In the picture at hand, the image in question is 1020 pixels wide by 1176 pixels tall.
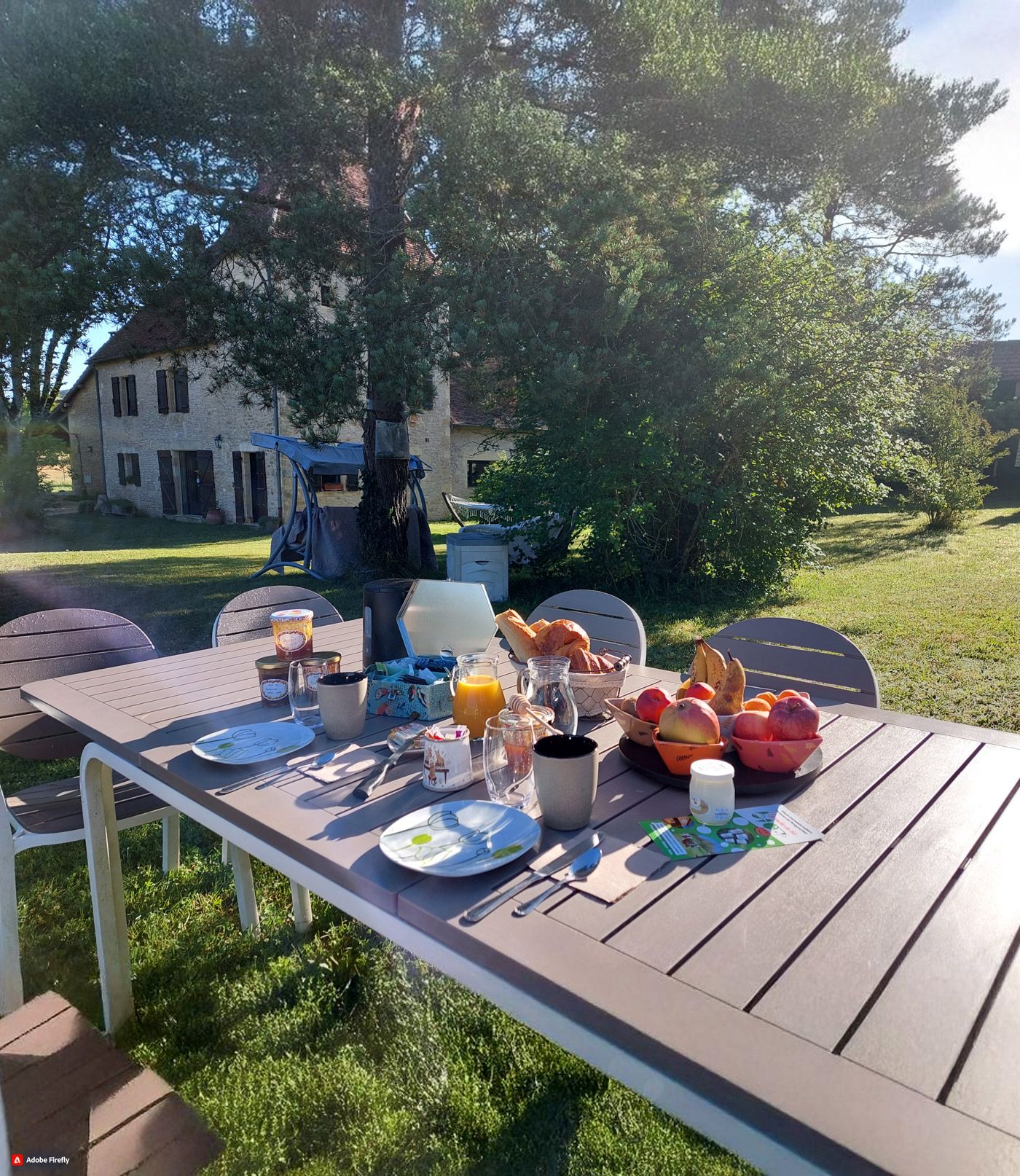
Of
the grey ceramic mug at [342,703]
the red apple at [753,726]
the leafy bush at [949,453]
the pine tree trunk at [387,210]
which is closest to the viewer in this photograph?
the red apple at [753,726]

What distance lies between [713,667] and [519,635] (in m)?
0.58

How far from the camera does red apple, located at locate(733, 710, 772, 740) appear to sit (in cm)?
166

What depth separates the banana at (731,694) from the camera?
6.21ft

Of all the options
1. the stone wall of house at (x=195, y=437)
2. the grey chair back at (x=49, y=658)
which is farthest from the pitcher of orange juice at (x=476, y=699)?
the stone wall of house at (x=195, y=437)

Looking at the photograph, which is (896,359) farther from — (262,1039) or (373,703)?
(262,1039)

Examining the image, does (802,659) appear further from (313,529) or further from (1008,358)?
(1008,358)

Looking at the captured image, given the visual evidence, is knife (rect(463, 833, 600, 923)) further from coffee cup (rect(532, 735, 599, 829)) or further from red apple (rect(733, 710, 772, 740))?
red apple (rect(733, 710, 772, 740))

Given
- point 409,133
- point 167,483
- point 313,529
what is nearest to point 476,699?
point 409,133

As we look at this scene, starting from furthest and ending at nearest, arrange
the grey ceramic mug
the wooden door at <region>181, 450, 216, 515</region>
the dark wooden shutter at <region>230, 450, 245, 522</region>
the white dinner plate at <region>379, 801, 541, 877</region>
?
the wooden door at <region>181, 450, 216, 515</region>, the dark wooden shutter at <region>230, 450, 245, 522</region>, the grey ceramic mug, the white dinner plate at <region>379, 801, 541, 877</region>

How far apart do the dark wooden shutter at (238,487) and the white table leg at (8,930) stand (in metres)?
19.3

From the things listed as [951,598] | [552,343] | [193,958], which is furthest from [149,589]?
[951,598]

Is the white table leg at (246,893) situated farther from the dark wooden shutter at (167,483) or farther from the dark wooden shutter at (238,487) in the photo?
the dark wooden shutter at (167,483)

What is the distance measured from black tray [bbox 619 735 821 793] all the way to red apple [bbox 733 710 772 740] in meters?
0.07

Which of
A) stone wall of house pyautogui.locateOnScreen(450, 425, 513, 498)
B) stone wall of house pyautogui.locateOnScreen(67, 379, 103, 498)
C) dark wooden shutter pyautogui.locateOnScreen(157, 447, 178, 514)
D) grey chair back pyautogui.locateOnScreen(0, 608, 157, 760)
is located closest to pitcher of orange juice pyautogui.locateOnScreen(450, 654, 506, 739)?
grey chair back pyautogui.locateOnScreen(0, 608, 157, 760)
